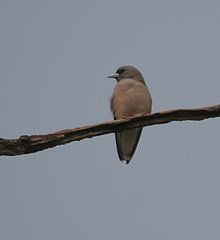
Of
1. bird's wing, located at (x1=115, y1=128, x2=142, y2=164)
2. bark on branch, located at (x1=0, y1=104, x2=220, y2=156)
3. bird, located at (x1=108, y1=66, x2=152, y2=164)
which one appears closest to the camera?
bark on branch, located at (x1=0, y1=104, x2=220, y2=156)

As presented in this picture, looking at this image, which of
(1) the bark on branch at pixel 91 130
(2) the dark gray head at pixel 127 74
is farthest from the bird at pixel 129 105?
(1) the bark on branch at pixel 91 130

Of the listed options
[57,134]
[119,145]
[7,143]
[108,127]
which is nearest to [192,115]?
[108,127]

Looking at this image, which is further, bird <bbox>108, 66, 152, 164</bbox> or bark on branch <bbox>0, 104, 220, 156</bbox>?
bird <bbox>108, 66, 152, 164</bbox>

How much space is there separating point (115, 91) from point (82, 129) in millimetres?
3660

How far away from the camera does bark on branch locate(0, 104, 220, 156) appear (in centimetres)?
419

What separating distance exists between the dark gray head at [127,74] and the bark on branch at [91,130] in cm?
397

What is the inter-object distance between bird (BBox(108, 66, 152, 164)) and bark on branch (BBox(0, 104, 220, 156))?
9.66 ft

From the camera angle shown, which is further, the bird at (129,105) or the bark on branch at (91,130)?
the bird at (129,105)

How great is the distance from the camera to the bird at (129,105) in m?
7.57

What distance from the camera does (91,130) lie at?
436 centimetres

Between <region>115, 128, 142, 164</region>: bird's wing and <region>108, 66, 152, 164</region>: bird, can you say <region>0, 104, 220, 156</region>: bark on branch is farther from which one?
<region>115, 128, 142, 164</region>: bird's wing

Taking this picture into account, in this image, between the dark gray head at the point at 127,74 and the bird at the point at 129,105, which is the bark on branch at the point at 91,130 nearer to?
the bird at the point at 129,105

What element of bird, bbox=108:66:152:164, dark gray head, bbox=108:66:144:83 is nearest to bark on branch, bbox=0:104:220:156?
bird, bbox=108:66:152:164

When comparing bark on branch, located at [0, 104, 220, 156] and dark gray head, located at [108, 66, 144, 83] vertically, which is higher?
dark gray head, located at [108, 66, 144, 83]
